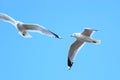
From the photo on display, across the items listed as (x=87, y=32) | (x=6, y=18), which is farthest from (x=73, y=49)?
(x=6, y=18)

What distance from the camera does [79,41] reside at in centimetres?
615

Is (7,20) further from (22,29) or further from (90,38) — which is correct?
(90,38)

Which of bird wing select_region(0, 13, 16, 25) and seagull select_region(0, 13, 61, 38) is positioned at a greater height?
bird wing select_region(0, 13, 16, 25)

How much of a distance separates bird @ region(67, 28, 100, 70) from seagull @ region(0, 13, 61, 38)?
1.02 meters

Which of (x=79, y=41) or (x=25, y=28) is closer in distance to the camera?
(x=25, y=28)

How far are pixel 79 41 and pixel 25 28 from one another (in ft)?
5.56

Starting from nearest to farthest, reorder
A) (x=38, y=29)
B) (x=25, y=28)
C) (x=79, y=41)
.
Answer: (x=38, y=29) → (x=25, y=28) → (x=79, y=41)

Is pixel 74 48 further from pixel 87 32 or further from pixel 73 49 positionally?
pixel 87 32

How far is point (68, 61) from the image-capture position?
6.30 m

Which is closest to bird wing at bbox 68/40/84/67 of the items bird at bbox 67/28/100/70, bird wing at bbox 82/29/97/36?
bird at bbox 67/28/100/70

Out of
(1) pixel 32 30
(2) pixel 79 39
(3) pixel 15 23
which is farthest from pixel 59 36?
(2) pixel 79 39

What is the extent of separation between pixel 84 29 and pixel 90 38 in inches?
6.5

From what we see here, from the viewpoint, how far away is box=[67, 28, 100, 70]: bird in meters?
5.48

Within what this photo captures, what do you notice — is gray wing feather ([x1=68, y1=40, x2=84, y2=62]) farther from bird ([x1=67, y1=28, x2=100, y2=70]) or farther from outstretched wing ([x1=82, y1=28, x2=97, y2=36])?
outstretched wing ([x1=82, y1=28, x2=97, y2=36])
